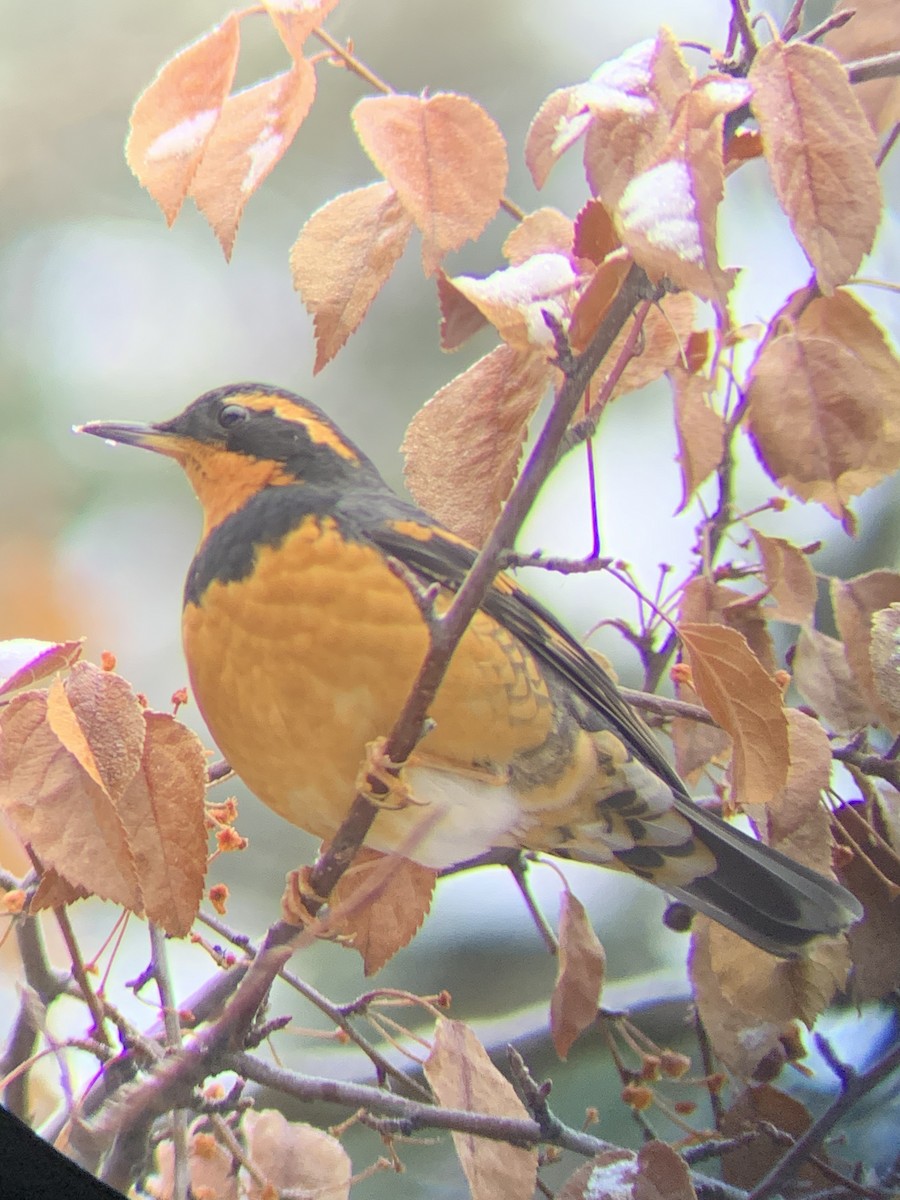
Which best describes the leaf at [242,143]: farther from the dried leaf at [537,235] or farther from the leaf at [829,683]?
the leaf at [829,683]

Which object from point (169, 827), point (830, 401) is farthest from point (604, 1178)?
point (830, 401)

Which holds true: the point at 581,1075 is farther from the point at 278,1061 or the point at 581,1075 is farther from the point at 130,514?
the point at 130,514

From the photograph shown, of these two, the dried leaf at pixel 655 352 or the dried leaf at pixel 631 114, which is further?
the dried leaf at pixel 655 352

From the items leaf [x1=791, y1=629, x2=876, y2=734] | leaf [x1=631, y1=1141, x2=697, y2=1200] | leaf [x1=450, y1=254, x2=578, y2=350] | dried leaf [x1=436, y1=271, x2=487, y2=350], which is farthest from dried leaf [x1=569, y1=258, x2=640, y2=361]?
leaf [x1=631, y1=1141, x2=697, y2=1200]

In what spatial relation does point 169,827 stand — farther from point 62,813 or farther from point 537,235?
point 537,235

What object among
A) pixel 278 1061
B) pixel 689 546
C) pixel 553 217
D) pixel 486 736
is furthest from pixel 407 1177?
pixel 553 217

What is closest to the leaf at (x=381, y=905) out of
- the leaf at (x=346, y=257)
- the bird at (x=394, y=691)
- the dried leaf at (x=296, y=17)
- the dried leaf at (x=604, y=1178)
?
the bird at (x=394, y=691)
